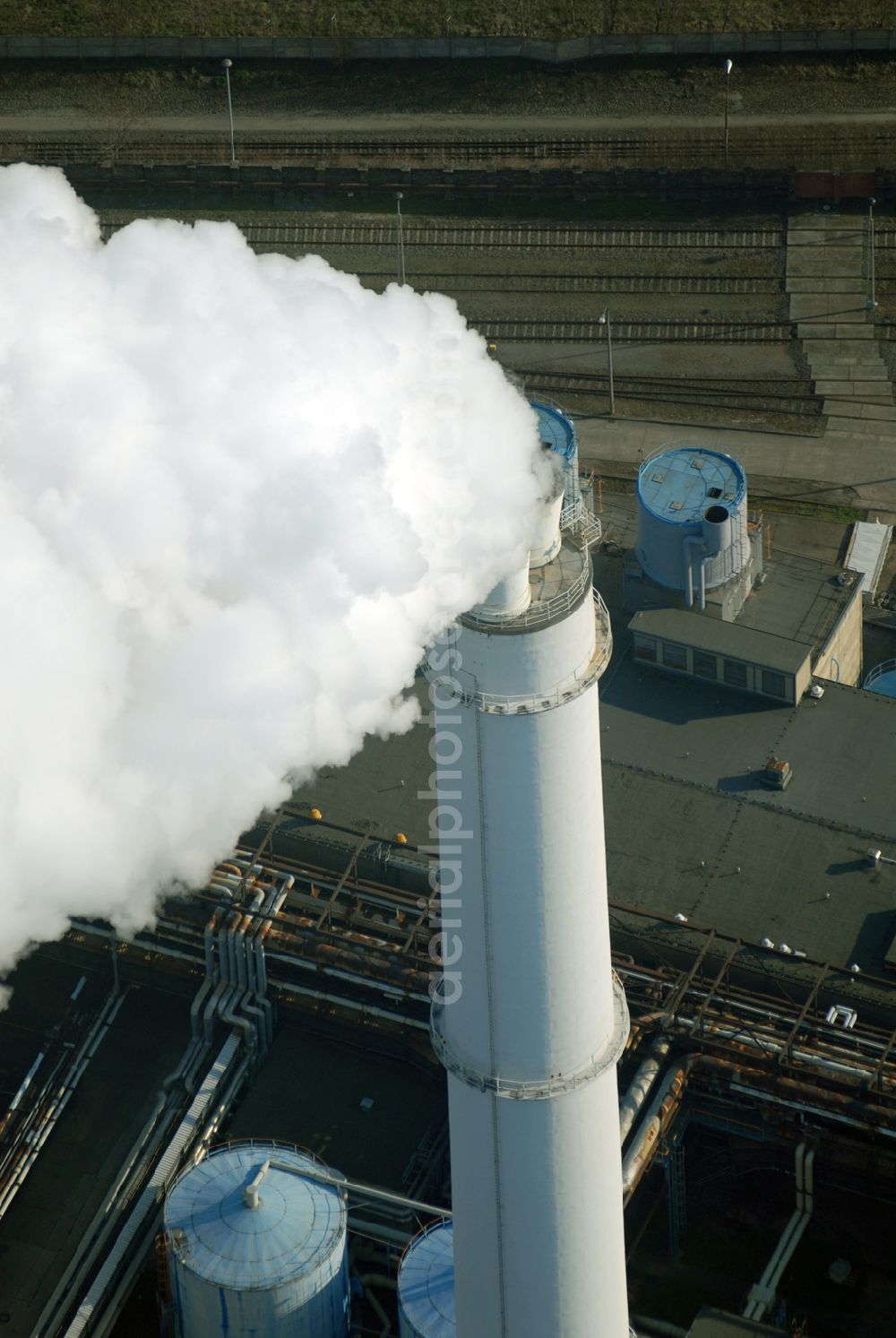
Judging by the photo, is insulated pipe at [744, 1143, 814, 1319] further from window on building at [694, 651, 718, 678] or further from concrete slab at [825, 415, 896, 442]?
concrete slab at [825, 415, 896, 442]

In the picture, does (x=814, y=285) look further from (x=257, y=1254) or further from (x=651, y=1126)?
(x=257, y=1254)

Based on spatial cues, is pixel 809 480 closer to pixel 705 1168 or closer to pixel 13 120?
pixel 705 1168

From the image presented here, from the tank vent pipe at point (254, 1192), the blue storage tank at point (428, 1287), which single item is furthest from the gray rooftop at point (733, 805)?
the tank vent pipe at point (254, 1192)

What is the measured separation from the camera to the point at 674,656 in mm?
101375

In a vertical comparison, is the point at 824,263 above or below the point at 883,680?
above

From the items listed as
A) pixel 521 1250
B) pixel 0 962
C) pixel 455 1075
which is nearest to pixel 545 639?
pixel 455 1075

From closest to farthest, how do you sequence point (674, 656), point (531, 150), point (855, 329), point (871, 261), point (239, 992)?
point (239, 992) < point (674, 656) < point (855, 329) < point (871, 261) < point (531, 150)

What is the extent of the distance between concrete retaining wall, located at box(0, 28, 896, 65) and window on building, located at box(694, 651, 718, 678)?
69.7m

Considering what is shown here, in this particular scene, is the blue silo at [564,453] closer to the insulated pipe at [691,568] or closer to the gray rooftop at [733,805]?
the gray rooftop at [733,805]

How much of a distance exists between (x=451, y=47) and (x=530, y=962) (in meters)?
108

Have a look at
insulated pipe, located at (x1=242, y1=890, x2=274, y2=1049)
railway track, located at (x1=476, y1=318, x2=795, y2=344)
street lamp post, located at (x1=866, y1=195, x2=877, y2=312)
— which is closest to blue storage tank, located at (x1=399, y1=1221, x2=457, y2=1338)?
insulated pipe, located at (x1=242, y1=890, x2=274, y2=1049)

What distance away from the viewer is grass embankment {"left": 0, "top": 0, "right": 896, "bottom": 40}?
16012 centimetres

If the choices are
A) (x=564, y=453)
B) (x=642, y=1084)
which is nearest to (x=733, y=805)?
(x=642, y=1084)

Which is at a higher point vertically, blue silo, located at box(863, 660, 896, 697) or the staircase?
the staircase
